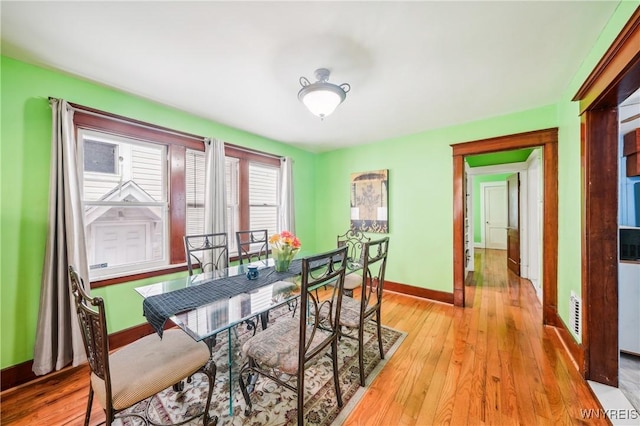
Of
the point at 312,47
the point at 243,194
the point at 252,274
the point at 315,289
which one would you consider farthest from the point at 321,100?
the point at 243,194

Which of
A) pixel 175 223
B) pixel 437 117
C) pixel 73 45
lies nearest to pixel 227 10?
pixel 73 45

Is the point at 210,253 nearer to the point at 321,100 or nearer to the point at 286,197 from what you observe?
the point at 286,197

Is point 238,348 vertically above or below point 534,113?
below

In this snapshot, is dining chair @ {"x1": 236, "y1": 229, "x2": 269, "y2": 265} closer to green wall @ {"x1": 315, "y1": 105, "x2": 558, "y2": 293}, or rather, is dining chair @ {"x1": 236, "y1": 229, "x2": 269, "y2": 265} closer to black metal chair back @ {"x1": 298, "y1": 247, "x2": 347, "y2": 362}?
black metal chair back @ {"x1": 298, "y1": 247, "x2": 347, "y2": 362}

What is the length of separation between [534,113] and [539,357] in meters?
2.54

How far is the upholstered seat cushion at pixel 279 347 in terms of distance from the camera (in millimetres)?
1375

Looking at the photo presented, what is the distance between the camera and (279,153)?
3.91m

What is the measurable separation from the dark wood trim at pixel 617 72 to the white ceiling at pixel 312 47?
25 centimetres

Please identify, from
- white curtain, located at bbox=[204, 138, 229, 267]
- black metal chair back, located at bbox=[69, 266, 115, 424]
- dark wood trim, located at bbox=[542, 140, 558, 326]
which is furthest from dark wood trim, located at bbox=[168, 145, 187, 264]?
dark wood trim, located at bbox=[542, 140, 558, 326]

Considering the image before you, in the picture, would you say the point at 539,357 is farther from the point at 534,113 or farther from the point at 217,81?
the point at 217,81

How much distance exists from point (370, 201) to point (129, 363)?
3409 millimetres

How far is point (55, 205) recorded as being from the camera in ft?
6.19

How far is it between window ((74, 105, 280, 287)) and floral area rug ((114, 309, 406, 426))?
128 cm

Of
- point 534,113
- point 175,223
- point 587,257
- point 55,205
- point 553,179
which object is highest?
point 534,113
